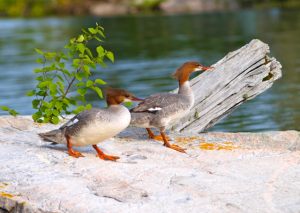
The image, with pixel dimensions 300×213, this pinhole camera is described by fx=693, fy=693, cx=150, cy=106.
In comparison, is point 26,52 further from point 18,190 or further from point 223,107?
point 18,190

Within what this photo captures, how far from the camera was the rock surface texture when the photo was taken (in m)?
5.20

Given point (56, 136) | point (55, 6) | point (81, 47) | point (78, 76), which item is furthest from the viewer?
point (55, 6)

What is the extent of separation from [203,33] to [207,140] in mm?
31227

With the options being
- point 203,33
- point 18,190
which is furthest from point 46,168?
point 203,33

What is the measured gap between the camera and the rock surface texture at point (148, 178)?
205 inches

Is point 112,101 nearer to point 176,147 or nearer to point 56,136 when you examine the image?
point 56,136

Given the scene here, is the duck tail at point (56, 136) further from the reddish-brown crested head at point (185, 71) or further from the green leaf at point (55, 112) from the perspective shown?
the reddish-brown crested head at point (185, 71)

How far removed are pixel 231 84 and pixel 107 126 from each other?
276 cm

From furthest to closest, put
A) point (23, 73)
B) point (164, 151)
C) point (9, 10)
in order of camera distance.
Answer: point (9, 10)
point (23, 73)
point (164, 151)

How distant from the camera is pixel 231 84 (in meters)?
8.46

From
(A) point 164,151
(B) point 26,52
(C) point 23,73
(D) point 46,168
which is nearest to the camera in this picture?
(D) point 46,168

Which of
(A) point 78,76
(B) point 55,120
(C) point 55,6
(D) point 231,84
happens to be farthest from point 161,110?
(C) point 55,6

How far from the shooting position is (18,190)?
214 inches

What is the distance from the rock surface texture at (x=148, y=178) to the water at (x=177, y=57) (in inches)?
246
